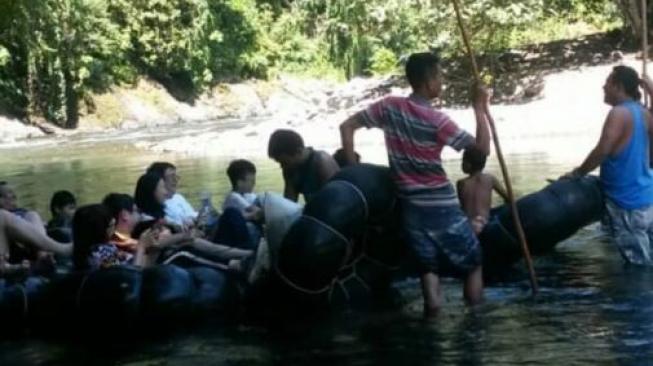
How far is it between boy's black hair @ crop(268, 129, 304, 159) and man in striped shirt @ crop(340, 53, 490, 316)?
963 mm

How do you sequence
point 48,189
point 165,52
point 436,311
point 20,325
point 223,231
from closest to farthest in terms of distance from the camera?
point 436,311 < point 20,325 < point 223,231 < point 48,189 < point 165,52

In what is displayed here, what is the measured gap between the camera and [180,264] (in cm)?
795

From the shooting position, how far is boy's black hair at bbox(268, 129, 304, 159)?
7785 mm

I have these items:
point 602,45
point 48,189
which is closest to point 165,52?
point 602,45

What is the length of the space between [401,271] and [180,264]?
1.57 metres

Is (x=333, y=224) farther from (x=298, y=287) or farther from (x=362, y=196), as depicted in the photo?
(x=298, y=287)

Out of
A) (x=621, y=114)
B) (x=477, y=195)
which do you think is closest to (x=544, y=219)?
(x=477, y=195)

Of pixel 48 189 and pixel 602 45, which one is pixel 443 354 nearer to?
pixel 48 189

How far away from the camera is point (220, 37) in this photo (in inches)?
1817

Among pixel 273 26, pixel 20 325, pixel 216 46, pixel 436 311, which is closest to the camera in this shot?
pixel 436 311

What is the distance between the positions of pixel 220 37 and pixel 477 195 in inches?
1522

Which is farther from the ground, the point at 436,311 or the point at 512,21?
the point at 512,21

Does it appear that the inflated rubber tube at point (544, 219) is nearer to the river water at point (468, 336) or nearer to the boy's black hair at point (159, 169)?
the river water at point (468, 336)

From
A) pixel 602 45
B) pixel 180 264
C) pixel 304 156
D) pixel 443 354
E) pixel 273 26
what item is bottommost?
pixel 443 354
